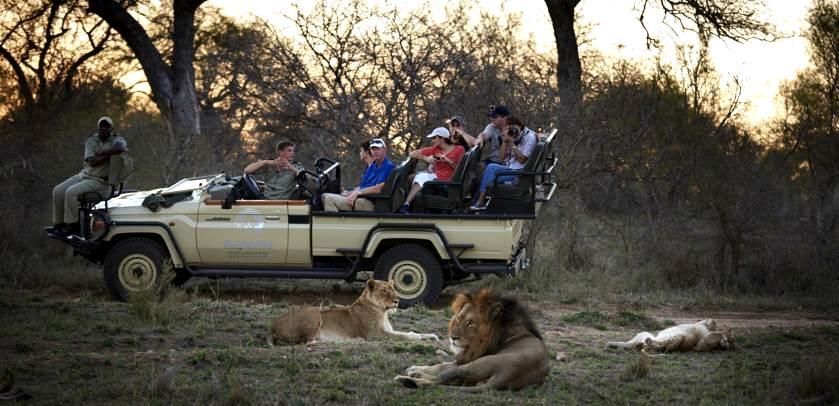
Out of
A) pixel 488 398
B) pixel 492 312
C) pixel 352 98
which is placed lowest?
pixel 488 398

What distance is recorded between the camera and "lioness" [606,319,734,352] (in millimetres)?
9758

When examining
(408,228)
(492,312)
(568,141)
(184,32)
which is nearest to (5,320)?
(408,228)

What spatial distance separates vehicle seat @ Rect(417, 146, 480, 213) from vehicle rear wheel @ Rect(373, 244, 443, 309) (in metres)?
0.50

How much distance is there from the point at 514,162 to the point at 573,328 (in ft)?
7.55

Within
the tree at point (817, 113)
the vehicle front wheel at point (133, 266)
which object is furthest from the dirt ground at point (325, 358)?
the tree at point (817, 113)

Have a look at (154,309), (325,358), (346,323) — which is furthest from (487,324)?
Result: (154,309)

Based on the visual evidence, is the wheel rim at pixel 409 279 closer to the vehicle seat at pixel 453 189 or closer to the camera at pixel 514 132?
the vehicle seat at pixel 453 189

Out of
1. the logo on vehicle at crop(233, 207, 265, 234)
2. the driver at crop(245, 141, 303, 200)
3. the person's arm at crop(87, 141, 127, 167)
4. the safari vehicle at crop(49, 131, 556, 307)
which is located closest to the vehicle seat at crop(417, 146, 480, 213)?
the safari vehicle at crop(49, 131, 556, 307)

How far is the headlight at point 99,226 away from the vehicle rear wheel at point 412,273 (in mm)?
2978

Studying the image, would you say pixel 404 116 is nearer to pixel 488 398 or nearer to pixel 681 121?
pixel 681 121

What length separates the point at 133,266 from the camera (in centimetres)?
1259

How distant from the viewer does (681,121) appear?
20.2 metres

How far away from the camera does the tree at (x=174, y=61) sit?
72.2 ft

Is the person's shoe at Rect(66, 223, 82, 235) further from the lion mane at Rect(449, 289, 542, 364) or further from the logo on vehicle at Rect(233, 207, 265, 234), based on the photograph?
the lion mane at Rect(449, 289, 542, 364)
